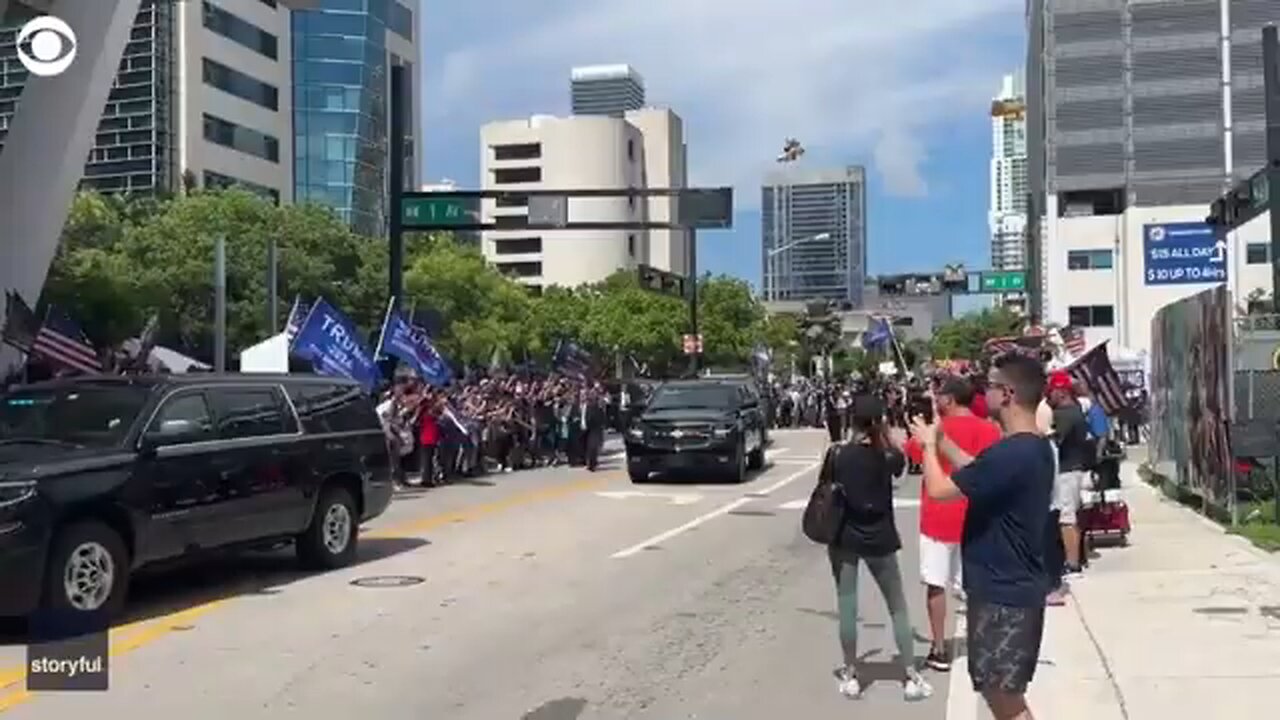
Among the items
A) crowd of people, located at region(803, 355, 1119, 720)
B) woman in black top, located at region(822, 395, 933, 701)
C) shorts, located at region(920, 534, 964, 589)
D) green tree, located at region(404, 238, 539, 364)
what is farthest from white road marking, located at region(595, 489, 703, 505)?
green tree, located at region(404, 238, 539, 364)

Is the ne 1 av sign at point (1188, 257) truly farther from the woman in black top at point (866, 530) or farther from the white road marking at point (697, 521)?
the woman in black top at point (866, 530)

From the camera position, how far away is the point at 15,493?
31.9ft

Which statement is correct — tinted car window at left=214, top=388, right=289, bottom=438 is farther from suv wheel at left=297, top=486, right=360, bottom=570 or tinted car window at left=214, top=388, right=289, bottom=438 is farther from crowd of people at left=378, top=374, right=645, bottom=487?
crowd of people at left=378, top=374, right=645, bottom=487

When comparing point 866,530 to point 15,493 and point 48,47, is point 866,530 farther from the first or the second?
point 48,47

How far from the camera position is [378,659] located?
950cm

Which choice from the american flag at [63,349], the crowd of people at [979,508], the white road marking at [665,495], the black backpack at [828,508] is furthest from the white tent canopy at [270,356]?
the black backpack at [828,508]

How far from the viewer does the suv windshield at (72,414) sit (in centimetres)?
1095

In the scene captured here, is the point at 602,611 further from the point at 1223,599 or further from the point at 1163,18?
the point at 1163,18

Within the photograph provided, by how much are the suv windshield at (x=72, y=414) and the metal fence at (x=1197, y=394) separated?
10.8 metres

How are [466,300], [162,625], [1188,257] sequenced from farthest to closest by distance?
[466,300]
[1188,257]
[162,625]

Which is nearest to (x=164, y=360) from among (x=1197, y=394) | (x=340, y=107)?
(x=1197, y=394)

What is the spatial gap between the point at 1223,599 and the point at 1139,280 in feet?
226

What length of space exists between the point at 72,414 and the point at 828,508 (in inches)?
235

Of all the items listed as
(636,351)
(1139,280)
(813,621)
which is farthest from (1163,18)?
(813,621)
